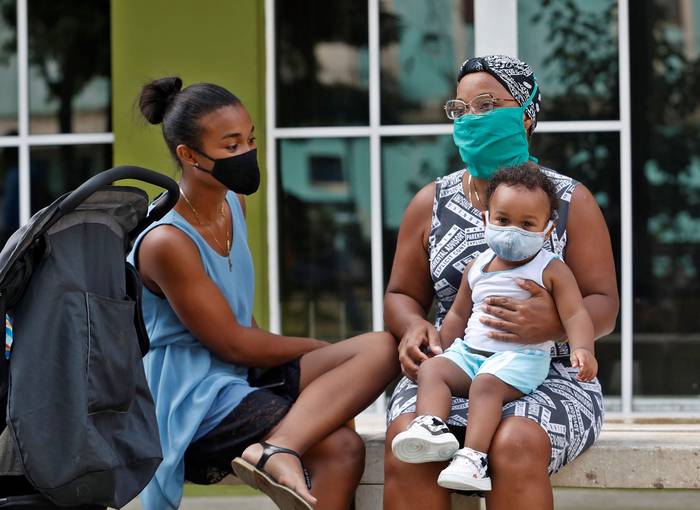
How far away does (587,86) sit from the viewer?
4973 mm

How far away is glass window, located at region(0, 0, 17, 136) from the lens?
17.2 feet

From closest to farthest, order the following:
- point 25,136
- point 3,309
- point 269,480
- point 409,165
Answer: point 3,309 < point 269,480 < point 409,165 < point 25,136

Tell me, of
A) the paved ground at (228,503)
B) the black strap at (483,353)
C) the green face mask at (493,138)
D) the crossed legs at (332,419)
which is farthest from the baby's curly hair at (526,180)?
the paved ground at (228,503)

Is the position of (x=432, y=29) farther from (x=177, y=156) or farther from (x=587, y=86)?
(x=177, y=156)

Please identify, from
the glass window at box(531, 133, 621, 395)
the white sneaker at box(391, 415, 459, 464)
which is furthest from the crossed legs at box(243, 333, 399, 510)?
the glass window at box(531, 133, 621, 395)

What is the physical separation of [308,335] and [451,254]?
1538 millimetres

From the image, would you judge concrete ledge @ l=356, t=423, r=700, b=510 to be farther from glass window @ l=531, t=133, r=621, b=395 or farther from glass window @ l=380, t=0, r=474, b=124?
glass window @ l=380, t=0, r=474, b=124

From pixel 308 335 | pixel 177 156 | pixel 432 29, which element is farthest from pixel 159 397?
pixel 432 29

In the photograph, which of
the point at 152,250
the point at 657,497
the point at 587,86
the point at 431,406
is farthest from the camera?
the point at 657,497

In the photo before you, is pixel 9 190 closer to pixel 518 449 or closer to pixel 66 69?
pixel 66 69

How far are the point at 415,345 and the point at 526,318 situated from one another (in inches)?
13.2

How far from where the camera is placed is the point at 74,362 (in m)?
2.86

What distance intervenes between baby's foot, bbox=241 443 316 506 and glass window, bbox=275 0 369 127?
2.01 meters

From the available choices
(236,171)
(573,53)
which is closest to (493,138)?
(236,171)
